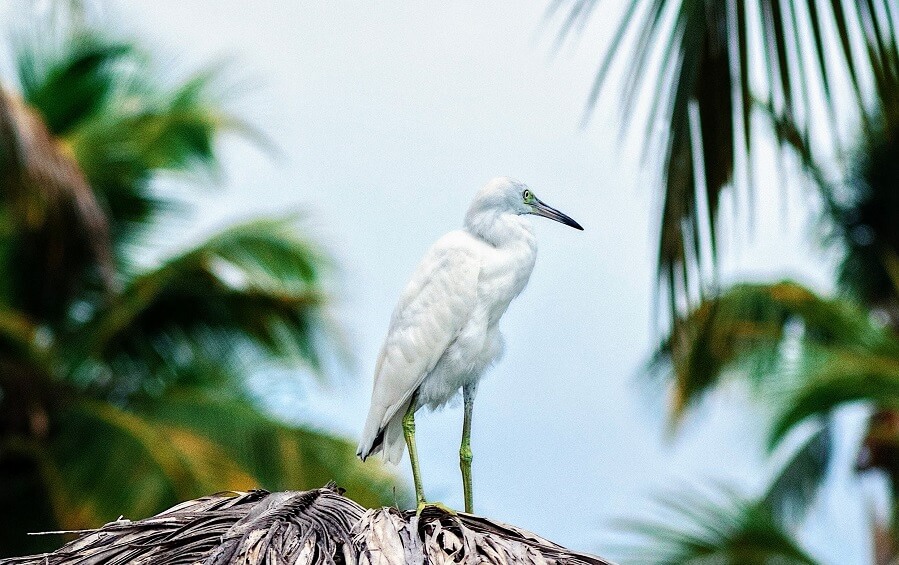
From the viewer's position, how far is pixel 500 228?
154 inches

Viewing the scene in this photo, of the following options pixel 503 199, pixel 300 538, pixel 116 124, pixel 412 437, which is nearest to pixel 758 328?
pixel 116 124

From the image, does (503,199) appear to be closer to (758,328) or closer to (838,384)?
(838,384)

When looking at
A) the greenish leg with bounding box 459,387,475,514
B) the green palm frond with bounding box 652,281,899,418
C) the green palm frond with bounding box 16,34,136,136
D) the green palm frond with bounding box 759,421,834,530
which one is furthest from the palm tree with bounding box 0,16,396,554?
the greenish leg with bounding box 459,387,475,514

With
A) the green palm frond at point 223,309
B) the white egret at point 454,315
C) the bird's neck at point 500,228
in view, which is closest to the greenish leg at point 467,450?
the white egret at point 454,315

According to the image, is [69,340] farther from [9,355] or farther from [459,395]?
[459,395]

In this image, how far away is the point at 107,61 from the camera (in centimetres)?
1169

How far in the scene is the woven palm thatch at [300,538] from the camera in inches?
104

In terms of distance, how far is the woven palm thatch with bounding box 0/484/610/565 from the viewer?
8.69 ft

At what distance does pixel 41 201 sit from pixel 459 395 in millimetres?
5815

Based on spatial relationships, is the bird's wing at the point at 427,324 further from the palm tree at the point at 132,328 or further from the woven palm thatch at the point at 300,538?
the palm tree at the point at 132,328

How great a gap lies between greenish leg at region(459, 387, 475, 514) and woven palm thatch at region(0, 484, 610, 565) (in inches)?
26.8

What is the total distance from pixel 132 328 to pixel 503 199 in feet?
24.7

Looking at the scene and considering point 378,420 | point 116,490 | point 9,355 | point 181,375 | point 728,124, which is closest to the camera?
point 378,420

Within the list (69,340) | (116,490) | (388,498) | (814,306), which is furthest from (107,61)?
(814,306)
